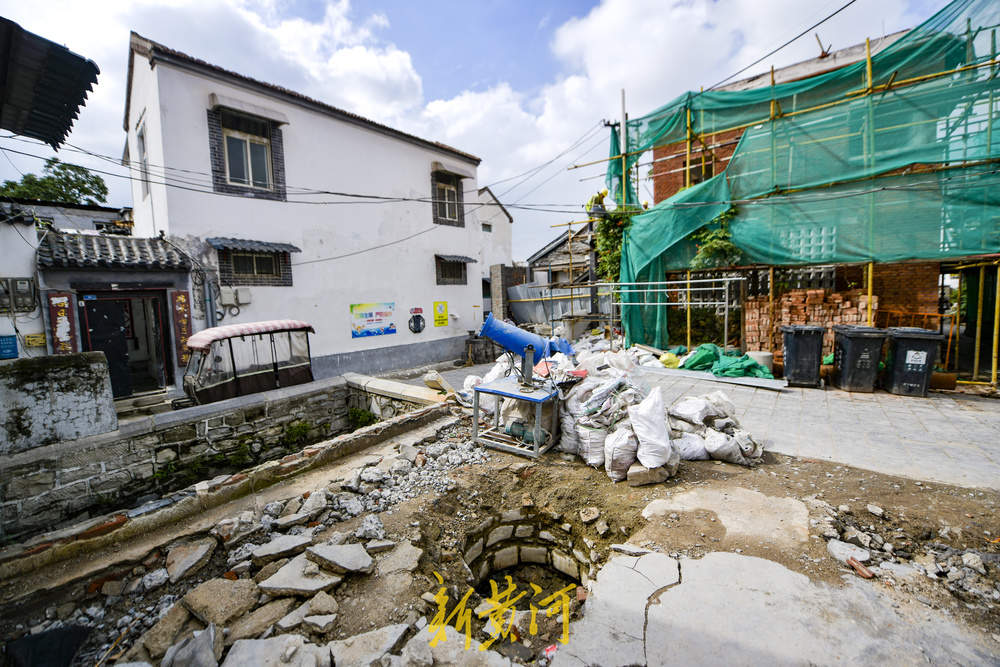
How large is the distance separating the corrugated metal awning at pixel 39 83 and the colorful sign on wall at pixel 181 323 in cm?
593

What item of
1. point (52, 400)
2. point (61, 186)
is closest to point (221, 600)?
point (52, 400)

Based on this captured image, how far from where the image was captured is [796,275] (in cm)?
1036

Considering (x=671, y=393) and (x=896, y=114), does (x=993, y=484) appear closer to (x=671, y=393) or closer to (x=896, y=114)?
(x=671, y=393)

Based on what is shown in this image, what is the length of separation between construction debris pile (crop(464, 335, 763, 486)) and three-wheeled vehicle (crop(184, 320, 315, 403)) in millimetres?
4904

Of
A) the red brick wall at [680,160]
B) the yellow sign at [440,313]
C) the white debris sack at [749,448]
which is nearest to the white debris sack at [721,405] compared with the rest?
the white debris sack at [749,448]

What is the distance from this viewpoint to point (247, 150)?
32.1 ft

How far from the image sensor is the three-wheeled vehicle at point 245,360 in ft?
23.0

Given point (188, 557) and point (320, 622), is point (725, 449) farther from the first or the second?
point (188, 557)

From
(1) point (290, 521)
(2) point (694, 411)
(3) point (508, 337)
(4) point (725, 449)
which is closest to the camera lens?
(1) point (290, 521)

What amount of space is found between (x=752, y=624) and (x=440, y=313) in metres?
13.0

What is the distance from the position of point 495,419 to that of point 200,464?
3908mm

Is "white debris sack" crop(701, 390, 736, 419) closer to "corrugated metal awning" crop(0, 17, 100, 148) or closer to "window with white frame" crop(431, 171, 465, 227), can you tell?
"corrugated metal awning" crop(0, 17, 100, 148)

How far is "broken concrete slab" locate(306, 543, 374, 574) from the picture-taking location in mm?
2801

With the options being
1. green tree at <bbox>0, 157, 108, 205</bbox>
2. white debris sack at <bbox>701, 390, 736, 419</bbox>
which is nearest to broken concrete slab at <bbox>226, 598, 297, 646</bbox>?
white debris sack at <bbox>701, 390, 736, 419</bbox>
